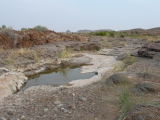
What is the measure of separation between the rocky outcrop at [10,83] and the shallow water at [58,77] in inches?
8.7

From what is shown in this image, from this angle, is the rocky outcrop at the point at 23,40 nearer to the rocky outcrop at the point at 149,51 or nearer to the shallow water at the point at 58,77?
the shallow water at the point at 58,77

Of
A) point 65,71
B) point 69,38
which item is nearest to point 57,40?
point 69,38

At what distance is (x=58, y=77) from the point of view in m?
7.41

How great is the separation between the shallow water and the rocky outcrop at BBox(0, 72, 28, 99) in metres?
0.22

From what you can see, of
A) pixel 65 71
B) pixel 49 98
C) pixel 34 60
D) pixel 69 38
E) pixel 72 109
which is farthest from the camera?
pixel 69 38

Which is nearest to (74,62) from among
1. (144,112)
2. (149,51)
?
(149,51)

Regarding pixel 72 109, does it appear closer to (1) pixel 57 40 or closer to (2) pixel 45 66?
(2) pixel 45 66

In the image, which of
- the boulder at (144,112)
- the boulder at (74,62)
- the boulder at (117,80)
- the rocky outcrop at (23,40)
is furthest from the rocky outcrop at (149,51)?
the rocky outcrop at (23,40)

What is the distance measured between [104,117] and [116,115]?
0.24m

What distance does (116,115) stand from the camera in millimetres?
3617

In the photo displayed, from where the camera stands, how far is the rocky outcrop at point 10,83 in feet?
17.6

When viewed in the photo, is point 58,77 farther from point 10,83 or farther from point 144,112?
point 144,112

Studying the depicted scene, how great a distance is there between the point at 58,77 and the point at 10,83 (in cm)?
204

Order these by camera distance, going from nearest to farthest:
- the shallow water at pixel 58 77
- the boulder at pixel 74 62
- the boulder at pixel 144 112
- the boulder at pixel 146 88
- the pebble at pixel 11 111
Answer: the boulder at pixel 144 112, the pebble at pixel 11 111, the boulder at pixel 146 88, the shallow water at pixel 58 77, the boulder at pixel 74 62
